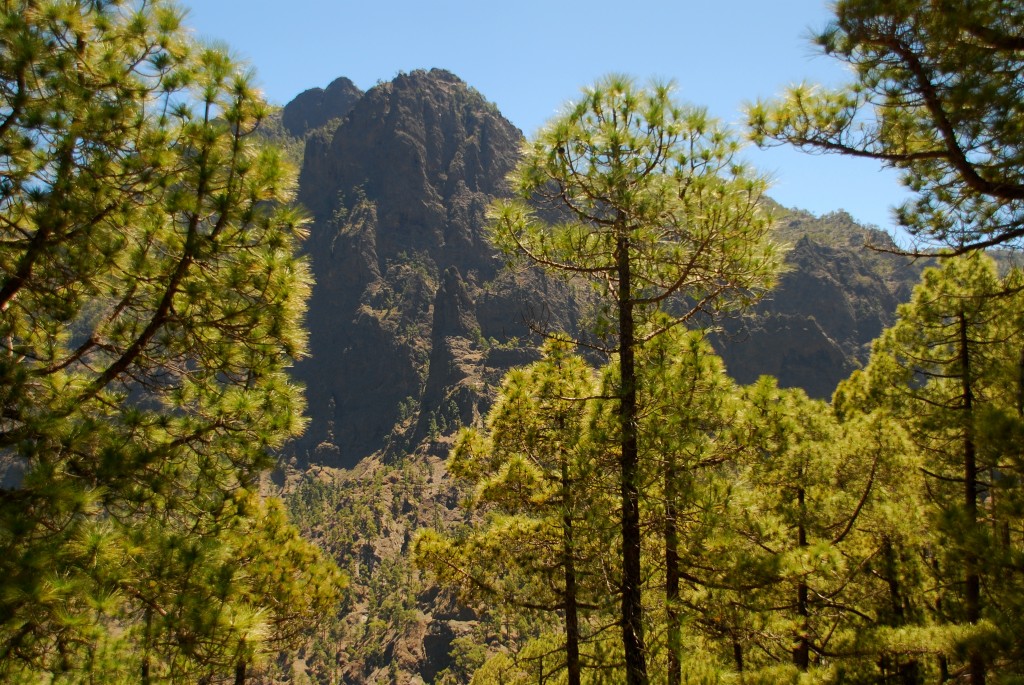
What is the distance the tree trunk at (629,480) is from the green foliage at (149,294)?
3086 millimetres

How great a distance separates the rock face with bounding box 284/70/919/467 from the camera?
133 meters

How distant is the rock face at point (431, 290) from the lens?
435 feet

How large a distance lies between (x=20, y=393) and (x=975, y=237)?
7490mm

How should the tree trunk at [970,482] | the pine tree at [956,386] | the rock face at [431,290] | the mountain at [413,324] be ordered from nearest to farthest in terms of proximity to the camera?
the tree trunk at [970,482], the pine tree at [956,386], the mountain at [413,324], the rock face at [431,290]

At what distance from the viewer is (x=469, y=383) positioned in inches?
5221

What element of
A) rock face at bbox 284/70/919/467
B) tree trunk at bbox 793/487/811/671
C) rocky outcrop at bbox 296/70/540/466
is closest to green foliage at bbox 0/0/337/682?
tree trunk at bbox 793/487/811/671

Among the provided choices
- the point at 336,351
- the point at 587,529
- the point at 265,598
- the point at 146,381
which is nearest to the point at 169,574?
the point at 146,381

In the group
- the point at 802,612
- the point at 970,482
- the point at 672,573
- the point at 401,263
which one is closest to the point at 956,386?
the point at 970,482

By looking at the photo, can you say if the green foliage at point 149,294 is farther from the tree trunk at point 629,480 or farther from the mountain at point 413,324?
the mountain at point 413,324

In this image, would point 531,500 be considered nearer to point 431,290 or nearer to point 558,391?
point 558,391

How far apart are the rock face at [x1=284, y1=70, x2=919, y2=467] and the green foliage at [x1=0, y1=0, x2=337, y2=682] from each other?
396ft

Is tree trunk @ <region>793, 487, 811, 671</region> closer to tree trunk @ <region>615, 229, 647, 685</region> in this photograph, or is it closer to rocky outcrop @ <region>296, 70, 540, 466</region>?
tree trunk @ <region>615, 229, 647, 685</region>

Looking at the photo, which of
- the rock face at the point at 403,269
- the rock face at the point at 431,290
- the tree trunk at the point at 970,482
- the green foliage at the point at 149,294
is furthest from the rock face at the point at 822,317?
the green foliage at the point at 149,294

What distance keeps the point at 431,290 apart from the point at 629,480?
500 feet
